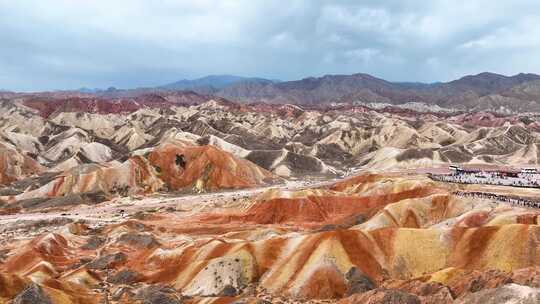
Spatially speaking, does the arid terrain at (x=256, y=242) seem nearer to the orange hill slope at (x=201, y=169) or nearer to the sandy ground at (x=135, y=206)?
the sandy ground at (x=135, y=206)

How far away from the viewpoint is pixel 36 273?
61.5m

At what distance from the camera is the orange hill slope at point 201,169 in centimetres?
14238

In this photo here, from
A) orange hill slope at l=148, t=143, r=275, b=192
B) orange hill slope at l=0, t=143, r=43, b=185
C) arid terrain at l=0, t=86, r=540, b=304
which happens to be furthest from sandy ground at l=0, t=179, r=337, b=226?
orange hill slope at l=0, t=143, r=43, b=185

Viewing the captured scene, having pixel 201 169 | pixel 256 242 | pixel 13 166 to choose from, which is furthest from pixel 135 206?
pixel 13 166

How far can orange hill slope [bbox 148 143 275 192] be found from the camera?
142375 mm

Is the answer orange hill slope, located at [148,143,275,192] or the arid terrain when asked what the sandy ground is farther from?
orange hill slope, located at [148,143,275,192]

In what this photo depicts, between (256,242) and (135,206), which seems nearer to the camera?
(256,242)

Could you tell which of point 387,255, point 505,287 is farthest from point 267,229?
point 505,287

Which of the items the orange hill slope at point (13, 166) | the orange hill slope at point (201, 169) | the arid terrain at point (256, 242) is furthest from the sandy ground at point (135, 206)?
the orange hill slope at point (13, 166)

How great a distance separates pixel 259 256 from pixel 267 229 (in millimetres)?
18059

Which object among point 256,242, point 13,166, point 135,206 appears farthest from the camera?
point 13,166

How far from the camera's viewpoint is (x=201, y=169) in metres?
146

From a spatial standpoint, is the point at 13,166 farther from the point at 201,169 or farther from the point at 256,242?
the point at 256,242

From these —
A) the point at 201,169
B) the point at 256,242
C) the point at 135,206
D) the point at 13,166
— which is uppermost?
the point at 256,242
